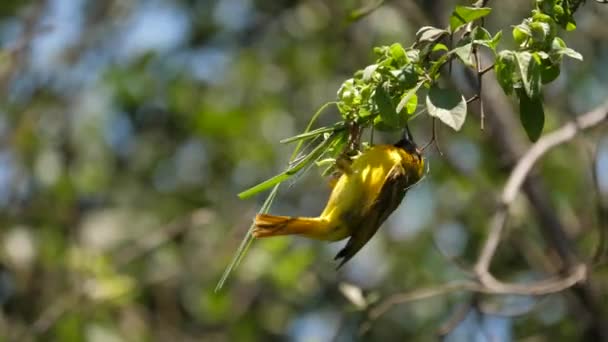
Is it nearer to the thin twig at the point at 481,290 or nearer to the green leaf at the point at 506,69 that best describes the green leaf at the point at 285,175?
the green leaf at the point at 506,69

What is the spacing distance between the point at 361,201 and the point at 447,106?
40cm

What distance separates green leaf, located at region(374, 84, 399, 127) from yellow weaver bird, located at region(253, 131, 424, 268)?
11.7 inches

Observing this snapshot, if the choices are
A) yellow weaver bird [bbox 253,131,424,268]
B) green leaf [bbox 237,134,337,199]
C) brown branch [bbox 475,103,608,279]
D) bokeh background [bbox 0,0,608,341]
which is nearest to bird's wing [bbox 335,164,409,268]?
yellow weaver bird [bbox 253,131,424,268]

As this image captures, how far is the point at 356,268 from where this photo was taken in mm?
4891

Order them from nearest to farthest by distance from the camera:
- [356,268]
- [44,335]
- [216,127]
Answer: [44,335]
[356,268]
[216,127]

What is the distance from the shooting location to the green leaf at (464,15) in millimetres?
1555

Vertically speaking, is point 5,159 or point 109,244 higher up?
point 5,159

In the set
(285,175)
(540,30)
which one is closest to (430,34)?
(540,30)

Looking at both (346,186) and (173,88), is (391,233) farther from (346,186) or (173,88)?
(346,186)

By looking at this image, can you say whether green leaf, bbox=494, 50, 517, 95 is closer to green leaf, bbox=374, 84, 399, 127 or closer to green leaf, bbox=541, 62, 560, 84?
green leaf, bbox=541, 62, 560, 84

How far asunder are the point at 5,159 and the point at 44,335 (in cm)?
99

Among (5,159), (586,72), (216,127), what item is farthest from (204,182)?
(586,72)

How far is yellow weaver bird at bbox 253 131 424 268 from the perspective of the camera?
1878 millimetres

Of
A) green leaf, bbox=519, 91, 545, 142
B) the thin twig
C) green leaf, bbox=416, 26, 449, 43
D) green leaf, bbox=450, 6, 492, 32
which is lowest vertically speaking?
the thin twig
